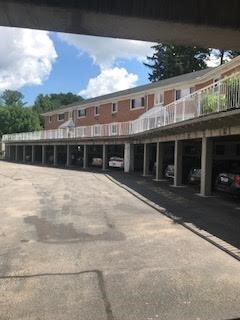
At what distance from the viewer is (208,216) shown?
16.2 meters

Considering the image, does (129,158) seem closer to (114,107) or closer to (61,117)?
(114,107)

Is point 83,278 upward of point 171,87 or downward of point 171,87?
downward

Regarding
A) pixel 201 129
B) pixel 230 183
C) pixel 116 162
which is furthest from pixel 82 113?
pixel 230 183

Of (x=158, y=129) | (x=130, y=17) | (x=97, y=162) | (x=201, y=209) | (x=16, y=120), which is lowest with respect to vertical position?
(x=201, y=209)

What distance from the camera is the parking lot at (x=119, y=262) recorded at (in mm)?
7270

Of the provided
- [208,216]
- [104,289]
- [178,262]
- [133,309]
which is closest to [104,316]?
[133,309]

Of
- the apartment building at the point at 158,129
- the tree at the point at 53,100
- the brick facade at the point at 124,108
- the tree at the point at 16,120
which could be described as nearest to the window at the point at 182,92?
the apartment building at the point at 158,129

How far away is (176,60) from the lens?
7838cm

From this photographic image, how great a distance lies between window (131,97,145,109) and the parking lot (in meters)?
35.4

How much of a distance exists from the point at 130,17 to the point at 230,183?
15.3 metres

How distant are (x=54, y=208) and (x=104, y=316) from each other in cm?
1192

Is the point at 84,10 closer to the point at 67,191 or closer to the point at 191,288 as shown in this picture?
the point at 191,288

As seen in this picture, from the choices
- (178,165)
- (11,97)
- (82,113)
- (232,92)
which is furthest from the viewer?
(11,97)

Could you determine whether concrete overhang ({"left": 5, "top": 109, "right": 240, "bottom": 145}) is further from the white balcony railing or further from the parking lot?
the parking lot
